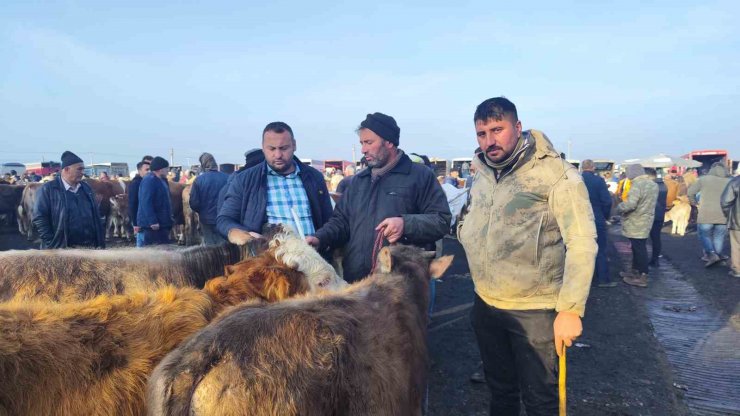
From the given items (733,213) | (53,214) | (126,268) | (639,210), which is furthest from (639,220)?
(53,214)

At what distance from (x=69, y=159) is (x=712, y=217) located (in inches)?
507

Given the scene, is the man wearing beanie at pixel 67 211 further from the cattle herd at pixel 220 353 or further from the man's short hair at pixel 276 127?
the cattle herd at pixel 220 353

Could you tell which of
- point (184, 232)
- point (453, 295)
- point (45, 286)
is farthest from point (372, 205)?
point (184, 232)

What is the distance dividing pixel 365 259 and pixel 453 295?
17.6 feet

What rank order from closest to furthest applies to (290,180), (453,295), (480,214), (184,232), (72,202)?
(480,214), (290,180), (72,202), (453,295), (184,232)

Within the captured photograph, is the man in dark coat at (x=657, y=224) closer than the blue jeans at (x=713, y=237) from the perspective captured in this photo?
No

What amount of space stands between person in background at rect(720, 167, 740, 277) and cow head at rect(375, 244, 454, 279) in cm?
922

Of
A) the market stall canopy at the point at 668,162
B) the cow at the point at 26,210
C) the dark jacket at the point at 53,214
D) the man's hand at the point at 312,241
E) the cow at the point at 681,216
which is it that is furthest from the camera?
the market stall canopy at the point at 668,162

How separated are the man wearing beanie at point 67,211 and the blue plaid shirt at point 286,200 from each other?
11.8 feet

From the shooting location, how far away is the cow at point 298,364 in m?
1.62

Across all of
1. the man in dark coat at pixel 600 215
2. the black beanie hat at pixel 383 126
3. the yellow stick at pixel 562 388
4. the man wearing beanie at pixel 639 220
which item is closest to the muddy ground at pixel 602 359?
the man in dark coat at pixel 600 215

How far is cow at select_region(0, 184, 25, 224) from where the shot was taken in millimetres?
17742

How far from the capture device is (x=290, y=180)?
14.1ft

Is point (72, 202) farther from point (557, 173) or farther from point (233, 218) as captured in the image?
point (557, 173)
